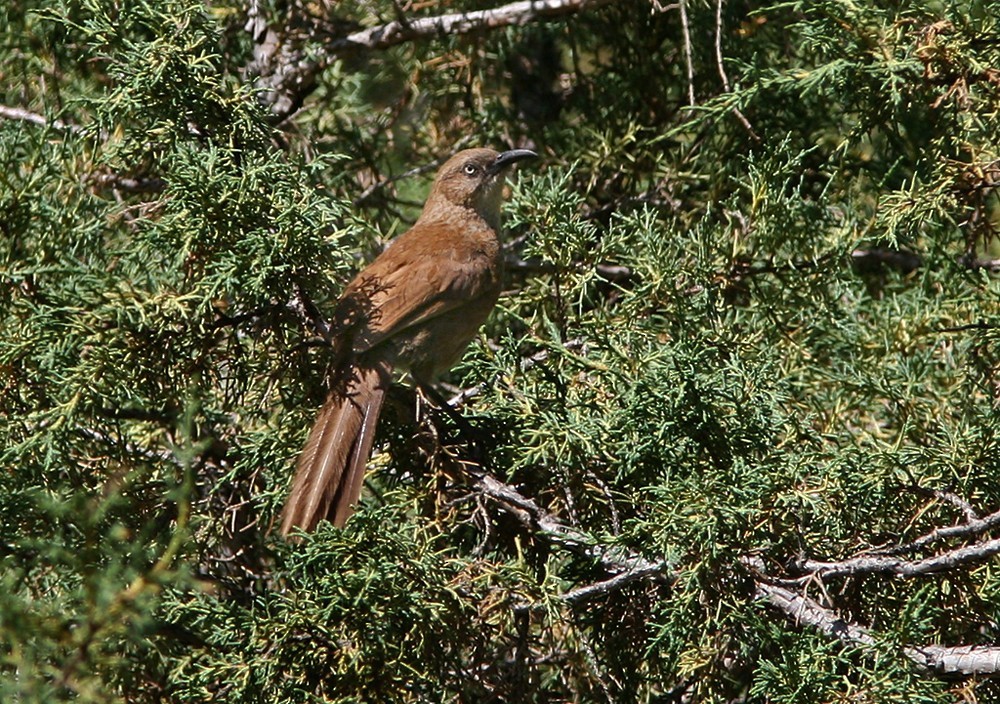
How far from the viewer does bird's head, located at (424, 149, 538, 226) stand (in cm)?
498

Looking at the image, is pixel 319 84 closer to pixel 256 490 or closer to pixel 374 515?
pixel 256 490

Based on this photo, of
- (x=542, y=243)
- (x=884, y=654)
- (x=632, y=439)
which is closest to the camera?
(x=884, y=654)

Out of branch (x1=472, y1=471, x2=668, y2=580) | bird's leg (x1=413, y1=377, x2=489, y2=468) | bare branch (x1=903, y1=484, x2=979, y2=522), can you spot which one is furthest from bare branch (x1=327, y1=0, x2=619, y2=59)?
bare branch (x1=903, y1=484, x2=979, y2=522)

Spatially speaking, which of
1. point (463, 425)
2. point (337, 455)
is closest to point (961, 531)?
point (463, 425)

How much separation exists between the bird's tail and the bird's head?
5.02ft

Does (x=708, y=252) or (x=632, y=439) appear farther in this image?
(x=708, y=252)

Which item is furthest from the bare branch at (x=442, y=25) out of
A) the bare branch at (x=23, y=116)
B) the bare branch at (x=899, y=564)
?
the bare branch at (x=899, y=564)

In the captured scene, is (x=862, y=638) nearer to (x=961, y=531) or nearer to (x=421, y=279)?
(x=961, y=531)

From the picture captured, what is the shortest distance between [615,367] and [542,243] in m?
0.72

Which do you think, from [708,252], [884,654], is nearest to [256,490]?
[708,252]

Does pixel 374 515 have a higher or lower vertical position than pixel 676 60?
lower

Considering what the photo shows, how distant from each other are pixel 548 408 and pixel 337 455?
2.33 feet

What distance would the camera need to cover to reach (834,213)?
441 centimetres

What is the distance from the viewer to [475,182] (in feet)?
16.4
